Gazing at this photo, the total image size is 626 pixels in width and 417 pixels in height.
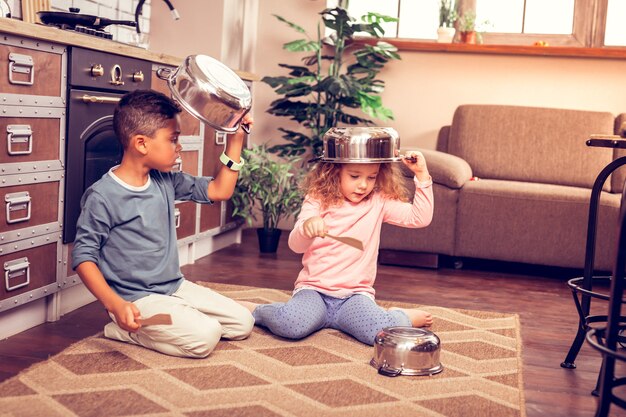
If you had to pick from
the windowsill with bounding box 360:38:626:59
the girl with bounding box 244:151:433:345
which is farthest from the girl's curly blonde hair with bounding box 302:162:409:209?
the windowsill with bounding box 360:38:626:59

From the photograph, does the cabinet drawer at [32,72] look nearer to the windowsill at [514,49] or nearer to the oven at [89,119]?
the oven at [89,119]

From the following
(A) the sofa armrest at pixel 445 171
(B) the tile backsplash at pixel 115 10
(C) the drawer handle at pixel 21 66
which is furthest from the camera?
(A) the sofa armrest at pixel 445 171

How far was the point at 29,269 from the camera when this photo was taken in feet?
7.83

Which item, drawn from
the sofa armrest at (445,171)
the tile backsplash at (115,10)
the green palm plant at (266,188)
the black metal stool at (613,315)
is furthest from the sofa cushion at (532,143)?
the black metal stool at (613,315)

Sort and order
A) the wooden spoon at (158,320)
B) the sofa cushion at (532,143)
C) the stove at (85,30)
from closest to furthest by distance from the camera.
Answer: the wooden spoon at (158,320) → the stove at (85,30) → the sofa cushion at (532,143)

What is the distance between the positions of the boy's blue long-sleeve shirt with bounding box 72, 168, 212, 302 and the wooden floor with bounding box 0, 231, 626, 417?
Result: 0.29 m

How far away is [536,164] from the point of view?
4289 millimetres

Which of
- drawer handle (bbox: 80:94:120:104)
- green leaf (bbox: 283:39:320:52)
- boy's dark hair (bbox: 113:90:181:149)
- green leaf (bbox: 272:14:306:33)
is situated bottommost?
boy's dark hair (bbox: 113:90:181:149)

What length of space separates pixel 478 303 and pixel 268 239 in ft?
4.15

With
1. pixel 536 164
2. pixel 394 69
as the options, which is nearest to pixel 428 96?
pixel 394 69

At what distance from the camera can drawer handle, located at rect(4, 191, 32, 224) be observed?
2258 millimetres

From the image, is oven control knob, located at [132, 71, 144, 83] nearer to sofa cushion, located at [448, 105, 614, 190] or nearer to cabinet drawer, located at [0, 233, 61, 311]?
cabinet drawer, located at [0, 233, 61, 311]

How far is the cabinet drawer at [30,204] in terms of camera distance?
2254 millimetres

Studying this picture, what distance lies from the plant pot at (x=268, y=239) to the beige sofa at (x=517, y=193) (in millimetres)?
549
